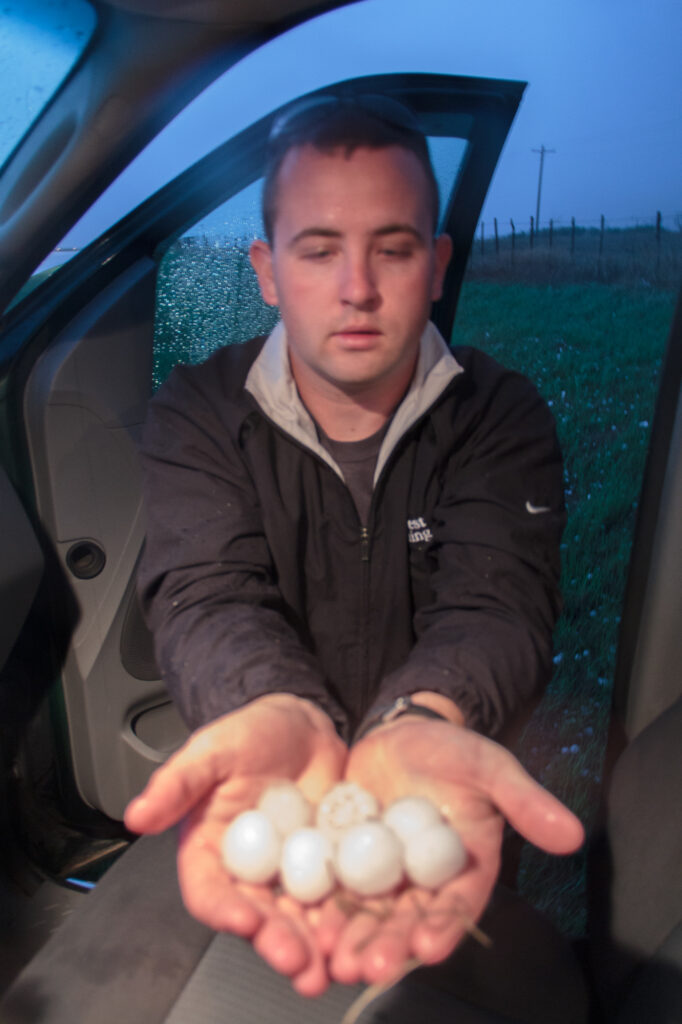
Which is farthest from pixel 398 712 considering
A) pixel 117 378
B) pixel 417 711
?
pixel 117 378

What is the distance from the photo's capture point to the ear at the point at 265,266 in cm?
131

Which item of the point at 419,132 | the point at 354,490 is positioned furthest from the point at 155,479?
the point at 419,132

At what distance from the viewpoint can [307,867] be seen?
36.5 inches

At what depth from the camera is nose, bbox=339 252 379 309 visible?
1176 mm

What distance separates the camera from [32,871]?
1930 millimetres

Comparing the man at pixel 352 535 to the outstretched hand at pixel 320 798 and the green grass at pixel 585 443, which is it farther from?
the green grass at pixel 585 443

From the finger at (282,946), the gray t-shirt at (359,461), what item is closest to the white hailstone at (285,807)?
the finger at (282,946)

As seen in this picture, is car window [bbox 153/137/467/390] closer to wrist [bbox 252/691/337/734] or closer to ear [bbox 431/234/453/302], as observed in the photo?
ear [bbox 431/234/453/302]

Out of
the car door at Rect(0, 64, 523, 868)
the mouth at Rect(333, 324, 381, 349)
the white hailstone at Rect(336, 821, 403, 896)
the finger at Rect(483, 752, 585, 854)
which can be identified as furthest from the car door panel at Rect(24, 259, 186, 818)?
the finger at Rect(483, 752, 585, 854)

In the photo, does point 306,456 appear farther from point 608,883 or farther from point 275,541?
point 608,883

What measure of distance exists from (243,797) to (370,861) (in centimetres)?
17

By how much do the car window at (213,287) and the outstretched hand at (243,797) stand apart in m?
0.94

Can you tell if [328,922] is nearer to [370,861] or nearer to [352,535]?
[370,861]

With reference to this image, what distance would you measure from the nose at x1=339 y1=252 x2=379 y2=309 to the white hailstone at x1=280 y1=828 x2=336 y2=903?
2.45ft
